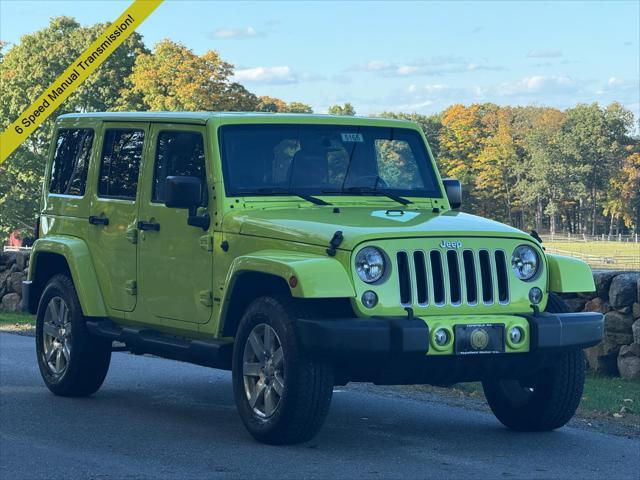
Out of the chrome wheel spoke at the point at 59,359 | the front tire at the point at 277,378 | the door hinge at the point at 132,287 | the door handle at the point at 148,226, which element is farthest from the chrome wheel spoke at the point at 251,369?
the chrome wheel spoke at the point at 59,359

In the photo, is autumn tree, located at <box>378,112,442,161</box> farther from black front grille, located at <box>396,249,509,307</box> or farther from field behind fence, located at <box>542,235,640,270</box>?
black front grille, located at <box>396,249,509,307</box>

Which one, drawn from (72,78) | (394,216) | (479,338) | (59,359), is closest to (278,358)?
(479,338)

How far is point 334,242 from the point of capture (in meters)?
7.85

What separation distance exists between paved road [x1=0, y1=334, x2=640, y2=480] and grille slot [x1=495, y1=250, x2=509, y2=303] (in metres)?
0.89

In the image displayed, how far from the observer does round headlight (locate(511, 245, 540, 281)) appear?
27.1 ft

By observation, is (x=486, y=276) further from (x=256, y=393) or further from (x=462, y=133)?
(x=462, y=133)

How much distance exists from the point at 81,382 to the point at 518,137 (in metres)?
134

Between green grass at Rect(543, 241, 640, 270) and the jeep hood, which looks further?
green grass at Rect(543, 241, 640, 270)

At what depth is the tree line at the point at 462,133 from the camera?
68562mm

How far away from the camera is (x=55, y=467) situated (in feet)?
24.2

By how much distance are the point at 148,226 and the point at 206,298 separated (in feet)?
3.11

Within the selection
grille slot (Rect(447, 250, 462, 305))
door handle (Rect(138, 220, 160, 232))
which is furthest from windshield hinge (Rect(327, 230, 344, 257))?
door handle (Rect(138, 220, 160, 232))

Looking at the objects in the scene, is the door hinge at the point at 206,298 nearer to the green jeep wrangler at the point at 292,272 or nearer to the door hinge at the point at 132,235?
the green jeep wrangler at the point at 292,272

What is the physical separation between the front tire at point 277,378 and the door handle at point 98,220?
7.42 feet
